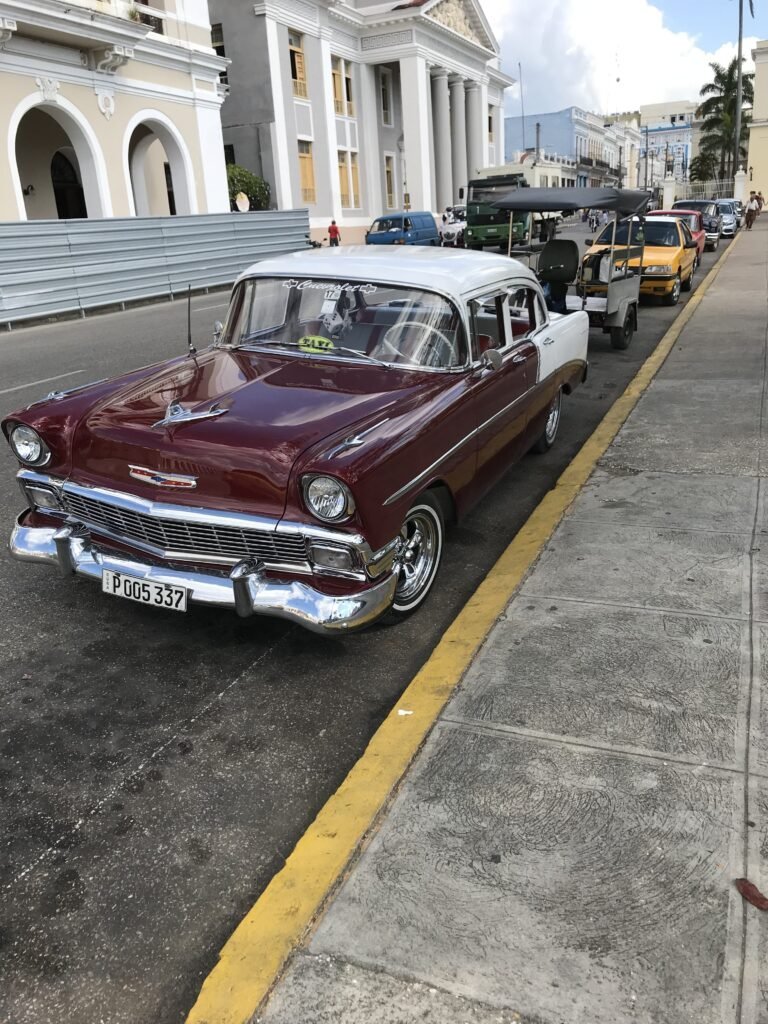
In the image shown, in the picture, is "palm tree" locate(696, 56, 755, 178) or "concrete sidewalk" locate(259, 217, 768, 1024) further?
"palm tree" locate(696, 56, 755, 178)

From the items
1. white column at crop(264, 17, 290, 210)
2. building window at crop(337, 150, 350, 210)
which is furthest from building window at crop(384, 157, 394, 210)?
white column at crop(264, 17, 290, 210)

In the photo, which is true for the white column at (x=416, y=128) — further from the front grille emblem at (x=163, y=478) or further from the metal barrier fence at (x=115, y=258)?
the front grille emblem at (x=163, y=478)

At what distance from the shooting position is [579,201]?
424 inches

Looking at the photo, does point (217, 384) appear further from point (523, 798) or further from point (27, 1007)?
point (27, 1007)

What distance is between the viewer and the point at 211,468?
11.2ft

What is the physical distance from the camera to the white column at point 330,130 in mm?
41062

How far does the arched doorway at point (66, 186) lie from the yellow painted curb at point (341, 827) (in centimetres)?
2972

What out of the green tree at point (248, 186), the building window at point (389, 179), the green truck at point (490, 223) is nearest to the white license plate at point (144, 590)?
the green truck at point (490, 223)

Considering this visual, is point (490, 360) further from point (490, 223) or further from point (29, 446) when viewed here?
point (490, 223)

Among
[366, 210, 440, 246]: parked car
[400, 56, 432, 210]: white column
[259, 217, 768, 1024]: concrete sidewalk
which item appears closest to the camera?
[259, 217, 768, 1024]: concrete sidewalk

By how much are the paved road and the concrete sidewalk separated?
1.17ft

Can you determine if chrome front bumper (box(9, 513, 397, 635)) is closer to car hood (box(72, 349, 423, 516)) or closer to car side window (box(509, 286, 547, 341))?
car hood (box(72, 349, 423, 516))

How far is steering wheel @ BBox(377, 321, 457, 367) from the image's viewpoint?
4.39 meters

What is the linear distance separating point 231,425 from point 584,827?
2.10m
